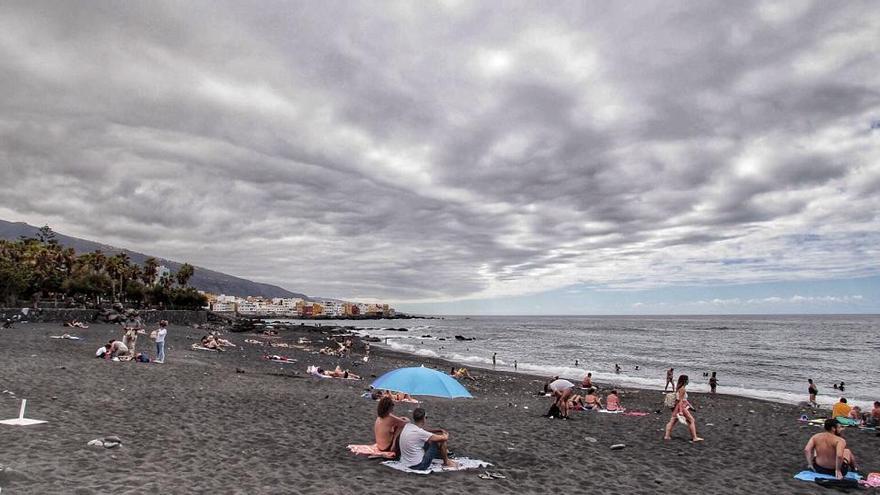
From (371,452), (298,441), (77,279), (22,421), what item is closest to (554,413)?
(371,452)

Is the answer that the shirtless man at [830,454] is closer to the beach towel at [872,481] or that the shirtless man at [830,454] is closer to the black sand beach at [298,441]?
the beach towel at [872,481]

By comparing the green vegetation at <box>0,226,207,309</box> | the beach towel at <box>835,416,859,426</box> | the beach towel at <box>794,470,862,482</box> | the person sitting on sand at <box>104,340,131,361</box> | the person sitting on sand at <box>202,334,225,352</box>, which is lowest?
the beach towel at <box>835,416,859,426</box>

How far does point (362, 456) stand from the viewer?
1066 centimetres

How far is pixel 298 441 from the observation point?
11672mm

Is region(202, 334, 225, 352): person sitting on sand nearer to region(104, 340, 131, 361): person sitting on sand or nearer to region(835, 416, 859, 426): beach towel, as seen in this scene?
region(104, 340, 131, 361): person sitting on sand

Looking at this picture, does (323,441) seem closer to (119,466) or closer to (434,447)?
(434,447)

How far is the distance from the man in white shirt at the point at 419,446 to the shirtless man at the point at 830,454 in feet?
25.3

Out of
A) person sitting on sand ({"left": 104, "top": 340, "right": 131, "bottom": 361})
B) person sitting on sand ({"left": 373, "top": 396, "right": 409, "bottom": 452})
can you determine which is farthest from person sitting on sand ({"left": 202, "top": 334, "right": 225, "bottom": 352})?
person sitting on sand ({"left": 373, "top": 396, "right": 409, "bottom": 452})

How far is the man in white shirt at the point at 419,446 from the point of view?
9.90 m

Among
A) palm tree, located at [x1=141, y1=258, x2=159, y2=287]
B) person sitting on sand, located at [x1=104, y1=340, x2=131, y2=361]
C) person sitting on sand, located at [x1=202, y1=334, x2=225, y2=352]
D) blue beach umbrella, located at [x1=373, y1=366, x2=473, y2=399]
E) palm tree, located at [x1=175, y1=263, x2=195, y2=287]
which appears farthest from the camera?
palm tree, located at [x1=175, y1=263, x2=195, y2=287]

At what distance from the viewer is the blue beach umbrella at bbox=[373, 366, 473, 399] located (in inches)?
456

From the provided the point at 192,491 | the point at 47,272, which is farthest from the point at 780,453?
the point at 47,272

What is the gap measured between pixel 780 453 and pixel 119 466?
1572cm

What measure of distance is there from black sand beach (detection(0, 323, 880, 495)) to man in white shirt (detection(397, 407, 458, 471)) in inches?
15.0
